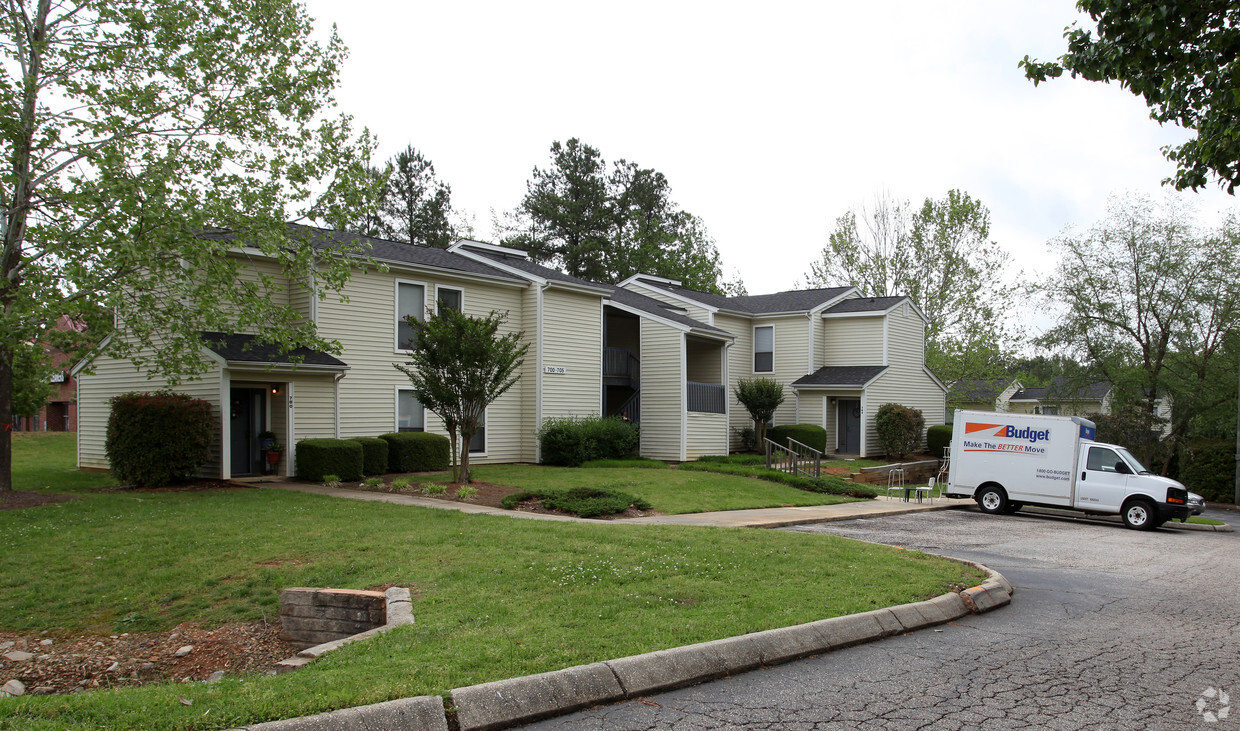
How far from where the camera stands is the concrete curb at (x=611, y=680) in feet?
14.8

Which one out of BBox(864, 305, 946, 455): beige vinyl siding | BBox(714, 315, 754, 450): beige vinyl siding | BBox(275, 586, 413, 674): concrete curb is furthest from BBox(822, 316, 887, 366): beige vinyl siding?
BBox(275, 586, 413, 674): concrete curb

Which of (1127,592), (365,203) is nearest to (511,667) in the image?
(1127,592)

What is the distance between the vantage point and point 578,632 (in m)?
6.29

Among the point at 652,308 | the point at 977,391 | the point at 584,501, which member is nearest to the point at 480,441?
the point at 652,308

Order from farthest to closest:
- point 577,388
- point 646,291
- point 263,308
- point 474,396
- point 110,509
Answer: point 646,291 → point 577,388 → point 474,396 → point 263,308 → point 110,509

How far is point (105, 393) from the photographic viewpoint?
21750 millimetres

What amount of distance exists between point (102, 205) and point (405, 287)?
9.01m

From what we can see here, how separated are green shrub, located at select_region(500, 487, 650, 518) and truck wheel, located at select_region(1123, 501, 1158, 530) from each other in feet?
35.6

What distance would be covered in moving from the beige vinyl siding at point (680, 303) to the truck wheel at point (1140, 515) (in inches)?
681

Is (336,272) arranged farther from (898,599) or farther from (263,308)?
(898,599)

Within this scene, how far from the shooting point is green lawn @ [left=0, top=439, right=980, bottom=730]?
16.1 ft

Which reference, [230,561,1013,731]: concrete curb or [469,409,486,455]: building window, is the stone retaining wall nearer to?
[230,561,1013,731]: concrete curb

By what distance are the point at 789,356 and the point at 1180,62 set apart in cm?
2685

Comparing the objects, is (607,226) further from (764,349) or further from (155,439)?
(155,439)
